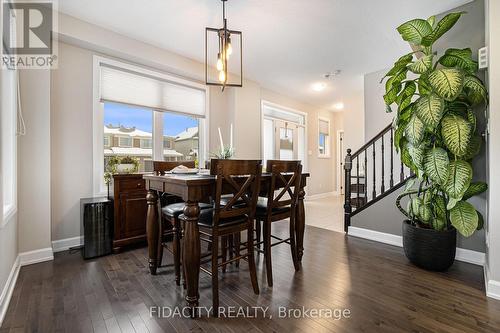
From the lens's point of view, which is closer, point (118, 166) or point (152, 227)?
point (152, 227)

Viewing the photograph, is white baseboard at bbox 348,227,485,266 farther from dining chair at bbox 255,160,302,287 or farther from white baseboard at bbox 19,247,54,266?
white baseboard at bbox 19,247,54,266

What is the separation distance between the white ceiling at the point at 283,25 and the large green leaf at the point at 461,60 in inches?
31.1

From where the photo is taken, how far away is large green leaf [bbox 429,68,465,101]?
6.08 ft

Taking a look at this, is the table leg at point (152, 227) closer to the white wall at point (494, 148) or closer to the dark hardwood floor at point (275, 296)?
the dark hardwood floor at point (275, 296)

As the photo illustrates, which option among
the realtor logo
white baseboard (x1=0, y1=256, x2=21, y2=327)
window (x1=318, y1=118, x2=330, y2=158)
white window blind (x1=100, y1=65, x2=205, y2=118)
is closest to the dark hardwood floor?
white baseboard (x1=0, y1=256, x2=21, y2=327)

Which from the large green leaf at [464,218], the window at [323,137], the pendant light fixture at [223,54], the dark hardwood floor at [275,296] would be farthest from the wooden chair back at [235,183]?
the window at [323,137]

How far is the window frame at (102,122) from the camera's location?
302 cm

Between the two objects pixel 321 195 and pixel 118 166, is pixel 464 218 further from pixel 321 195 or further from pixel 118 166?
pixel 321 195

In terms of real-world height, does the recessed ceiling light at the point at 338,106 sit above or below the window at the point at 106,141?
Result: above

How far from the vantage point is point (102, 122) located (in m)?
3.11

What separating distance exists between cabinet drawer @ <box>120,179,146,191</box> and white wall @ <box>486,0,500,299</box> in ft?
11.3

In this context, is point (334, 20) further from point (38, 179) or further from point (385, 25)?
point (38, 179)

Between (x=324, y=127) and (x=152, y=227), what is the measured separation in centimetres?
646

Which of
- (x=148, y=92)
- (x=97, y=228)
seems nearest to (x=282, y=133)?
(x=148, y=92)
